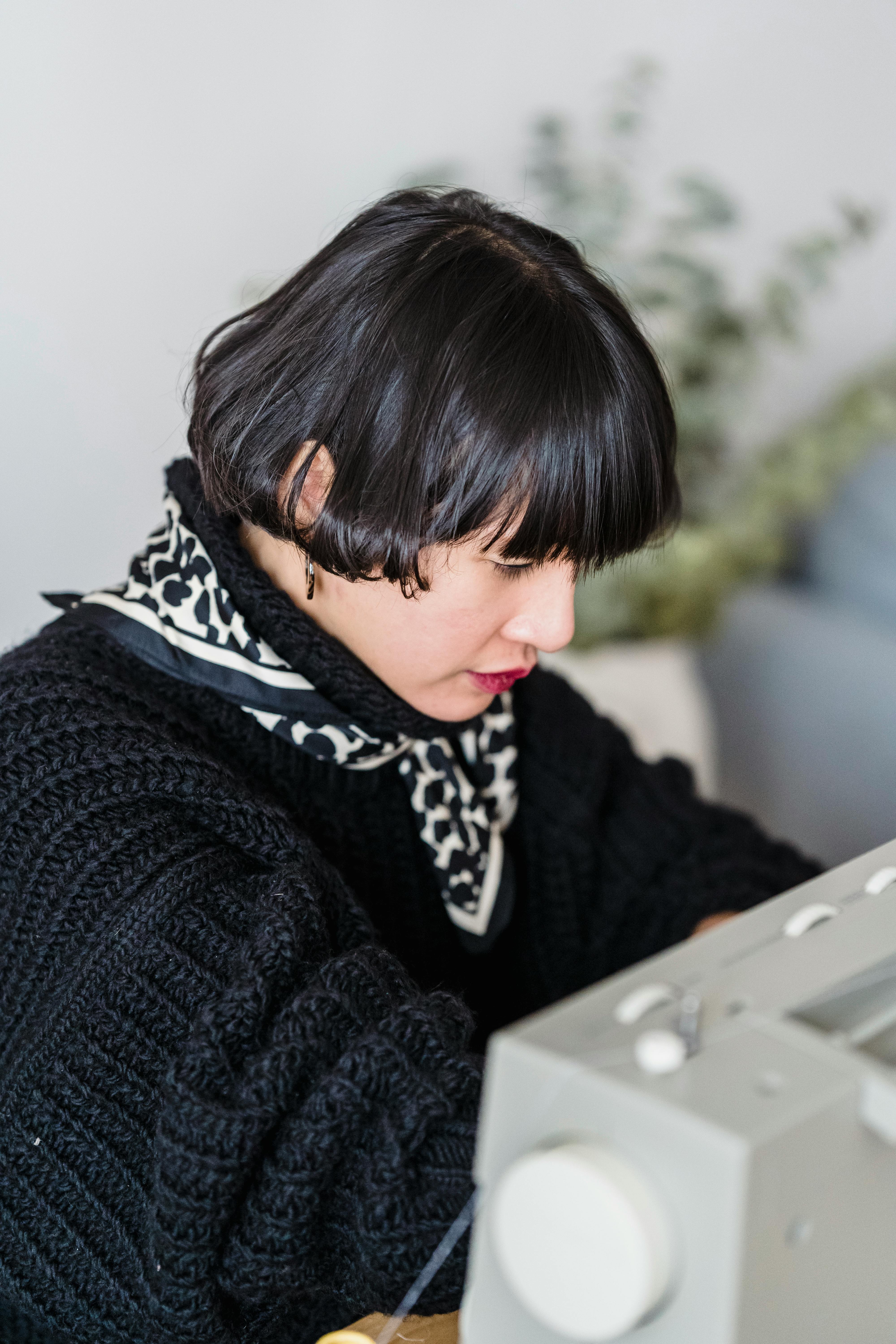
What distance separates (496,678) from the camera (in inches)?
33.4

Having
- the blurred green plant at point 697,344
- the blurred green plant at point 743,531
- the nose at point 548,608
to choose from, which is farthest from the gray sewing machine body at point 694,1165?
the blurred green plant at point 743,531

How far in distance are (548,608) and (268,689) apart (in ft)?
0.64

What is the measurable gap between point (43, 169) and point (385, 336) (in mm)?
829

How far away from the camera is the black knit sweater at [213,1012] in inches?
21.9

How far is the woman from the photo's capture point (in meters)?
0.57

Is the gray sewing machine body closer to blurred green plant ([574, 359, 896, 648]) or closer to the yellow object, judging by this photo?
the yellow object

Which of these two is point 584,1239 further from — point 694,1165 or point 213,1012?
point 213,1012

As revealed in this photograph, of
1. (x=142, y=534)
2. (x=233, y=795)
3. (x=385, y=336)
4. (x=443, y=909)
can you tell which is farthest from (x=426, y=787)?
(x=142, y=534)

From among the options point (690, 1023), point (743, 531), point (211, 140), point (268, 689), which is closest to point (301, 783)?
point (268, 689)

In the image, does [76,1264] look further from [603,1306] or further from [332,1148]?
[603,1306]

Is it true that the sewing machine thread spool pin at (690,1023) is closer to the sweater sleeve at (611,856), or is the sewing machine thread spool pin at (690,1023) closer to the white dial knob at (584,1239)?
the white dial knob at (584,1239)

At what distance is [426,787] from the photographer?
0.94 m

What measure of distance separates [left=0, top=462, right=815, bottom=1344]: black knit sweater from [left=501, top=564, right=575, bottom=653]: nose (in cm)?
12

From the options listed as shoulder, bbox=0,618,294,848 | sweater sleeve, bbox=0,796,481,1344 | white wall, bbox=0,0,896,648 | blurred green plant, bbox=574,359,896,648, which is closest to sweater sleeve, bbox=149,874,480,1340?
sweater sleeve, bbox=0,796,481,1344
